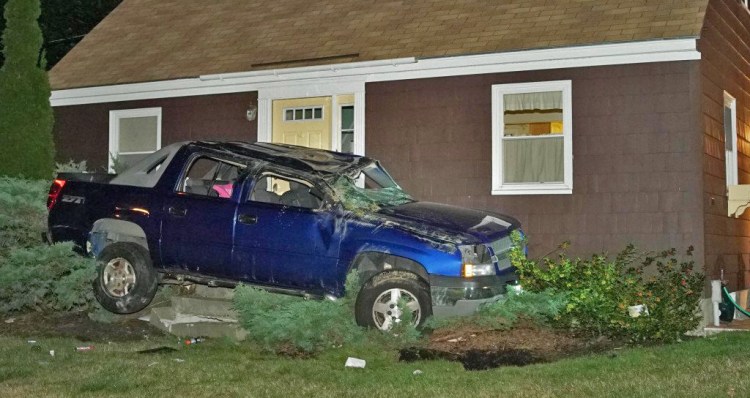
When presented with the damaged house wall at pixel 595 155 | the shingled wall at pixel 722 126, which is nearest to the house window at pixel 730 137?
the shingled wall at pixel 722 126

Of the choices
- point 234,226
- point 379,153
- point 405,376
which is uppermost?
point 379,153

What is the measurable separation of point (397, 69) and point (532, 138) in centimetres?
217

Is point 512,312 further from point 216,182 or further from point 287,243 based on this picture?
point 216,182

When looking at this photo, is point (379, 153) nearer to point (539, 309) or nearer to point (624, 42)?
point (624, 42)

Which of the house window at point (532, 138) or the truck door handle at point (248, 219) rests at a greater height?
the house window at point (532, 138)

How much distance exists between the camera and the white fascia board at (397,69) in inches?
451

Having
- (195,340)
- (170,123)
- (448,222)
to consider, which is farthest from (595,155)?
(170,123)

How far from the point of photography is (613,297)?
9.11 metres

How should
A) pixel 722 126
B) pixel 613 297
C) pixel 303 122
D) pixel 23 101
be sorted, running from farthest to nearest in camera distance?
pixel 303 122 < pixel 23 101 < pixel 722 126 < pixel 613 297

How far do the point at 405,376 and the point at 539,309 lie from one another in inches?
82.7

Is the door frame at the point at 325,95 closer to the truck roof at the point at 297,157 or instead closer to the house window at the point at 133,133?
the house window at the point at 133,133

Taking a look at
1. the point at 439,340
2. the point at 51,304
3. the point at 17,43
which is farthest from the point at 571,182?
the point at 17,43

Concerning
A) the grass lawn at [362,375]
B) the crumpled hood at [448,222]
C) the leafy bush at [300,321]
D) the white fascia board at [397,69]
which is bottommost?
→ the grass lawn at [362,375]

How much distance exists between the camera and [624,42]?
37.5ft
